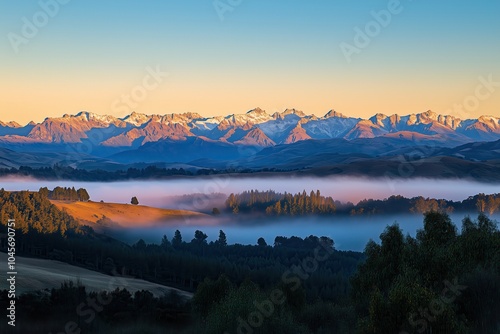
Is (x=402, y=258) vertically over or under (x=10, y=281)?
over

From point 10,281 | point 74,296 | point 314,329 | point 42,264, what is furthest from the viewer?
point 42,264

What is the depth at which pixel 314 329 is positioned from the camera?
47719 mm

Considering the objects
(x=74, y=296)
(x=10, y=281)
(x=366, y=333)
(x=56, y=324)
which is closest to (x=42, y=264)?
(x=10, y=281)

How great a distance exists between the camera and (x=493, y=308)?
32500 millimetres

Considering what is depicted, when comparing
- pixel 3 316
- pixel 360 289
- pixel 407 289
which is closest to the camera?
pixel 407 289

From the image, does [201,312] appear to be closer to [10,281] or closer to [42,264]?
[10,281]

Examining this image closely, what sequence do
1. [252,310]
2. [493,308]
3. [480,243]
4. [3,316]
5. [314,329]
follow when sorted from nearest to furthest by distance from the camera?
[493,308] < [252,310] < [314,329] < [3,316] < [480,243]

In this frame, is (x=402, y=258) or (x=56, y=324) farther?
(x=402, y=258)

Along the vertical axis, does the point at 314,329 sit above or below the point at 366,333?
below

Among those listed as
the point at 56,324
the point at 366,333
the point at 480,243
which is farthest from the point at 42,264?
the point at 366,333

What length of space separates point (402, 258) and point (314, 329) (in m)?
13.5

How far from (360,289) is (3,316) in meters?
36.4

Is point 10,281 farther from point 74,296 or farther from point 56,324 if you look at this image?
point 56,324

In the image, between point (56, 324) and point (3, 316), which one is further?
point (3, 316)
